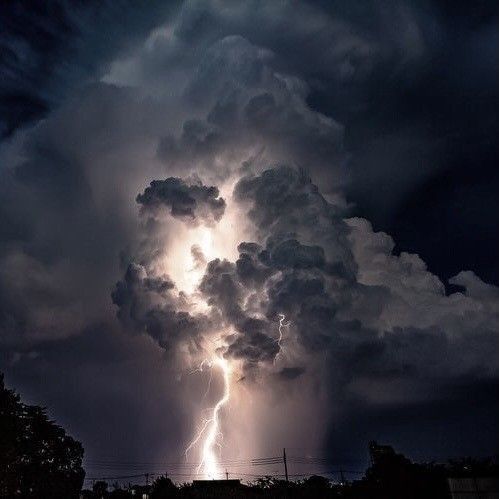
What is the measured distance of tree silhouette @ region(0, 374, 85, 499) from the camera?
180ft

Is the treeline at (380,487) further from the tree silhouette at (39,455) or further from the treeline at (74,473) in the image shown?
the tree silhouette at (39,455)

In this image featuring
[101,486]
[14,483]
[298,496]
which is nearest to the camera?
[14,483]

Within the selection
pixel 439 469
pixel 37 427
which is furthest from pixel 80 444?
pixel 439 469

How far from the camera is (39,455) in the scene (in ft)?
248

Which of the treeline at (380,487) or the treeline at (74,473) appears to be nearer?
the treeline at (74,473)

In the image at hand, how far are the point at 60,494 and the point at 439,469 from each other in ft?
175

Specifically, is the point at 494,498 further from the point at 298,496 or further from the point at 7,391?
the point at 298,496

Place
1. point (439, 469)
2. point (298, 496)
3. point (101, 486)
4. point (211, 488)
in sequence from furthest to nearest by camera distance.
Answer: point (101, 486)
point (298, 496)
point (211, 488)
point (439, 469)

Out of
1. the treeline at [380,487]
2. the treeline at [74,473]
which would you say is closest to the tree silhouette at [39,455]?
the treeline at [74,473]

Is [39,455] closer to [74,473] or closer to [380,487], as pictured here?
[74,473]

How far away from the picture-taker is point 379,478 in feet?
234

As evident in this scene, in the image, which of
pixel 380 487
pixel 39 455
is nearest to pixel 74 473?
pixel 39 455

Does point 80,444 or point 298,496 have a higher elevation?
point 80,444

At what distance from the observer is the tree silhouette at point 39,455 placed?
180ft
